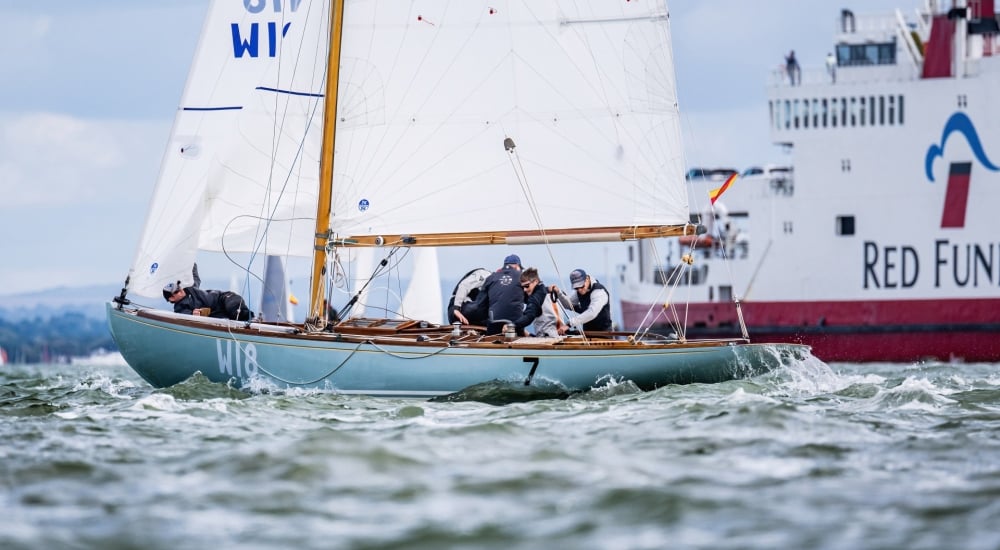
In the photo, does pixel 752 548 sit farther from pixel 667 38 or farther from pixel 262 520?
pixel 667 38

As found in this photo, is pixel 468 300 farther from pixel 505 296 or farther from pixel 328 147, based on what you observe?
pixel 328 147

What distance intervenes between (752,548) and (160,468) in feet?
16.3

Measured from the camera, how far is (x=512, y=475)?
1075cm

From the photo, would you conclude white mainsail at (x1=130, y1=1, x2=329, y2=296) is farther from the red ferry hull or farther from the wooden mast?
the red ferry hull

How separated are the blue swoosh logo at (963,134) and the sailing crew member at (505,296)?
33.0 meters

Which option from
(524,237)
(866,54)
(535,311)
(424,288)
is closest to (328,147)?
(524,237)

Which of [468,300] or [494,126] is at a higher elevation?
[494,126]

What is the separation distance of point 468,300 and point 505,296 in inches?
57.1

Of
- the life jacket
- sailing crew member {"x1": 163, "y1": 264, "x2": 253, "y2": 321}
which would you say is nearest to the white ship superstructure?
the life jacket

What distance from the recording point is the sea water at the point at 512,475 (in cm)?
898

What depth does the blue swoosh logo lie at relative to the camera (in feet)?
158

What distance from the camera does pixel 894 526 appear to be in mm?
8984

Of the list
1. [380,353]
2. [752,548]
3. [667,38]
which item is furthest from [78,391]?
[752,548]

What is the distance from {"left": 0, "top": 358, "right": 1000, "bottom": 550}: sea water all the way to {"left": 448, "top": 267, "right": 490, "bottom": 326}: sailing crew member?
350 centimetres
